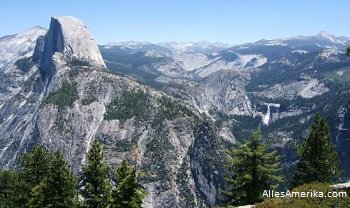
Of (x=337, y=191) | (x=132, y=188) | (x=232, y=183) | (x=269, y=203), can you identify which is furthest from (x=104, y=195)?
(x=337, y=191)

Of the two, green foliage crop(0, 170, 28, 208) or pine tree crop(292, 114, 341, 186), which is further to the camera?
green foliage crop(0, 170, 28, 208)

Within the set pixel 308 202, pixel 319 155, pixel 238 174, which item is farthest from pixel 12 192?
pixel 308 202

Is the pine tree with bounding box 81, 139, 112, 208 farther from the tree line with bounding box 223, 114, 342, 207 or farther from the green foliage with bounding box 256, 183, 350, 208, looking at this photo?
the green foliage with bounding box 256, 183, 350, 208

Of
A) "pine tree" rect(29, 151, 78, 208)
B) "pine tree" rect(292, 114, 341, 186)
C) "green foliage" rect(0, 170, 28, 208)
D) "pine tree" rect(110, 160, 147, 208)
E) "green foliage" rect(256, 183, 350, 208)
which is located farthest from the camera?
"green foliage" rect(0, 170, 28, 208)

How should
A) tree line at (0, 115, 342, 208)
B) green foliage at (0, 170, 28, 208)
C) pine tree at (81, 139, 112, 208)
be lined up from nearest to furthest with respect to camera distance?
tree line at (0, 115, 342, 208)
pine tree at (81, 139, 112, 208)
green foliage at (0, 170, 28, 208)

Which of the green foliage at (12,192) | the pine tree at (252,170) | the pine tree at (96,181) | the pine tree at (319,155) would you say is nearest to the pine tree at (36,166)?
the green foliage at (12,192)

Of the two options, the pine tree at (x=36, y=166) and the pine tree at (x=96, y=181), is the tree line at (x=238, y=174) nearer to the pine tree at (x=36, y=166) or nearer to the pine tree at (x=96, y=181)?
the pine tree at (x=96, y=181)

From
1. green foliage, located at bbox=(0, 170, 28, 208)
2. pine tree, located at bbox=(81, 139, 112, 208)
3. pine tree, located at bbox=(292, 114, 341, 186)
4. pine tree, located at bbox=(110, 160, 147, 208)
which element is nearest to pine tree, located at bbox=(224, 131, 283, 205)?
pine tree, located at bbox=(292, 114, 341, 186)

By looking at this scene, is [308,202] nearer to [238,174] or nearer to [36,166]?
[238,174]

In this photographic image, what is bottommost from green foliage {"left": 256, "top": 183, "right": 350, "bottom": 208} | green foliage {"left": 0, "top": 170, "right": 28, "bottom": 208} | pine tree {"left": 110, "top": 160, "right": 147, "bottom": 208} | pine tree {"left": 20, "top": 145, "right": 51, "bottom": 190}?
green foliage {"left": 0, "top": 170, "right": 28, "bottom": 208}
